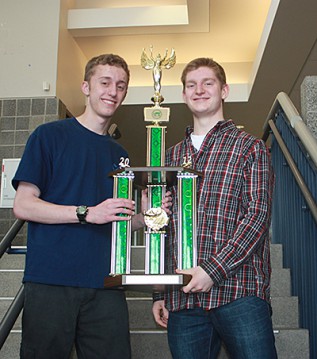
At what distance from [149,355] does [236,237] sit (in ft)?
4.13

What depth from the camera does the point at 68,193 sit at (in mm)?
1933

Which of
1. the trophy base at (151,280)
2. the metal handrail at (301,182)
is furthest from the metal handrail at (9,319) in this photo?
the metal handrail at (301,182)

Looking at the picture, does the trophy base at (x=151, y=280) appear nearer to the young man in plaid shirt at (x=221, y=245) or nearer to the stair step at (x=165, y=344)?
the young man in plaid shirt at (x=221, y=245)

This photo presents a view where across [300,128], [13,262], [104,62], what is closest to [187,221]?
[104,62]

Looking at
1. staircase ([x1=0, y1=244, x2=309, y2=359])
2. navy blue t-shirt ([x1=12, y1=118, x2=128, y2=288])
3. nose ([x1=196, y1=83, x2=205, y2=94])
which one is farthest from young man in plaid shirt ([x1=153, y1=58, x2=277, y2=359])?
staircase ([x1=0, y1=244, x2=309, y2=359])

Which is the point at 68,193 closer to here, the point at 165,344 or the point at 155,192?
the point at 155,192

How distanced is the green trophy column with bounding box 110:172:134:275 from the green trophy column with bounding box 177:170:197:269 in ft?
0.59

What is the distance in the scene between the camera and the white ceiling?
6.29 meters

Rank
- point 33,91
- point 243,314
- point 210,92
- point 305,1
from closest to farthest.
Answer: point 243,314 < point 210,92 < point 305,1 < point 33,91

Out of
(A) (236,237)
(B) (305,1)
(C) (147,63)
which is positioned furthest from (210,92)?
(B) (305,1)

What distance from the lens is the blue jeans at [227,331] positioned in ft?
5.48

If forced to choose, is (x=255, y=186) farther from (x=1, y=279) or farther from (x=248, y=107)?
(x=248, y=107)

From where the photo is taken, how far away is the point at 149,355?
2729 mm

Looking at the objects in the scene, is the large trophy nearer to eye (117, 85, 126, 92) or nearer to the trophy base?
the trophy base
